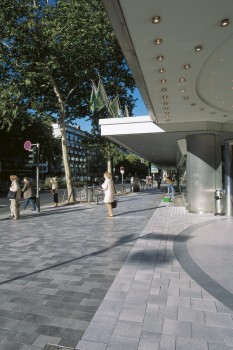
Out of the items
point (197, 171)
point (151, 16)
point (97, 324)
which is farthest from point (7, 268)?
point (197, 171)

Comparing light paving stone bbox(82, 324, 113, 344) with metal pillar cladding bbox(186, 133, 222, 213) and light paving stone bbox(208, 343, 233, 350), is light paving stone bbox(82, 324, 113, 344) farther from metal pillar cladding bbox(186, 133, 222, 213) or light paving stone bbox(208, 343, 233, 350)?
metal pillar cladding bbox(186, 133, 222, 213)

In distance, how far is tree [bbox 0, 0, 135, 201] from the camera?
55.8 feet

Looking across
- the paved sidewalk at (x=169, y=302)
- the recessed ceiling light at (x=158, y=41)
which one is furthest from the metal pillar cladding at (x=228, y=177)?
the recessed ceiling light at (x=158, y=41)

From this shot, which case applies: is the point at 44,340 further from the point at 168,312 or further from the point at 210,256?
the point at 210,256

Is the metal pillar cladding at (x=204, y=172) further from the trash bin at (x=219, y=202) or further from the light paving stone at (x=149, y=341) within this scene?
the light paving stone at (x=149, y=341)

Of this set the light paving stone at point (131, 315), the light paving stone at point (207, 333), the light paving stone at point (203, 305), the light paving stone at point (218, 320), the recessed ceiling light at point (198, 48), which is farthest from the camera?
the recessed ceiling light at point (198, 48)

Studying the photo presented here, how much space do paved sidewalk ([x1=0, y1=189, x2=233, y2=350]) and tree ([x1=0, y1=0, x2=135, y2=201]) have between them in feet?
41.2

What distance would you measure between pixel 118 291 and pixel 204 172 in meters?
8.23

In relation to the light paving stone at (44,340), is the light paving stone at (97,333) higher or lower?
higher

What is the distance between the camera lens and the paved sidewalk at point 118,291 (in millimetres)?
2854

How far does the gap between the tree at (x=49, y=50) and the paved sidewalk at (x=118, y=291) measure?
1254 centimetres

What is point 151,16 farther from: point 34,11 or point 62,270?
point 34,11

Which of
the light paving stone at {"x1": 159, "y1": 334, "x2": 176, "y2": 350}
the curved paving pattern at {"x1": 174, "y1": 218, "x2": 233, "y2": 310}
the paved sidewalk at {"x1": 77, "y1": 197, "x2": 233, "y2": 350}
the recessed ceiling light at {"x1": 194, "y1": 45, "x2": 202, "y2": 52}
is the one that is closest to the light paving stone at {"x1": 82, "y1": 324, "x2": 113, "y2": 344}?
the paved sidewalk at {"x1": 77, "y1": 197, "x2": 233, "y2": 350}

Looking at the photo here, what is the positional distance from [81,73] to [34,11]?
14.8 ft
